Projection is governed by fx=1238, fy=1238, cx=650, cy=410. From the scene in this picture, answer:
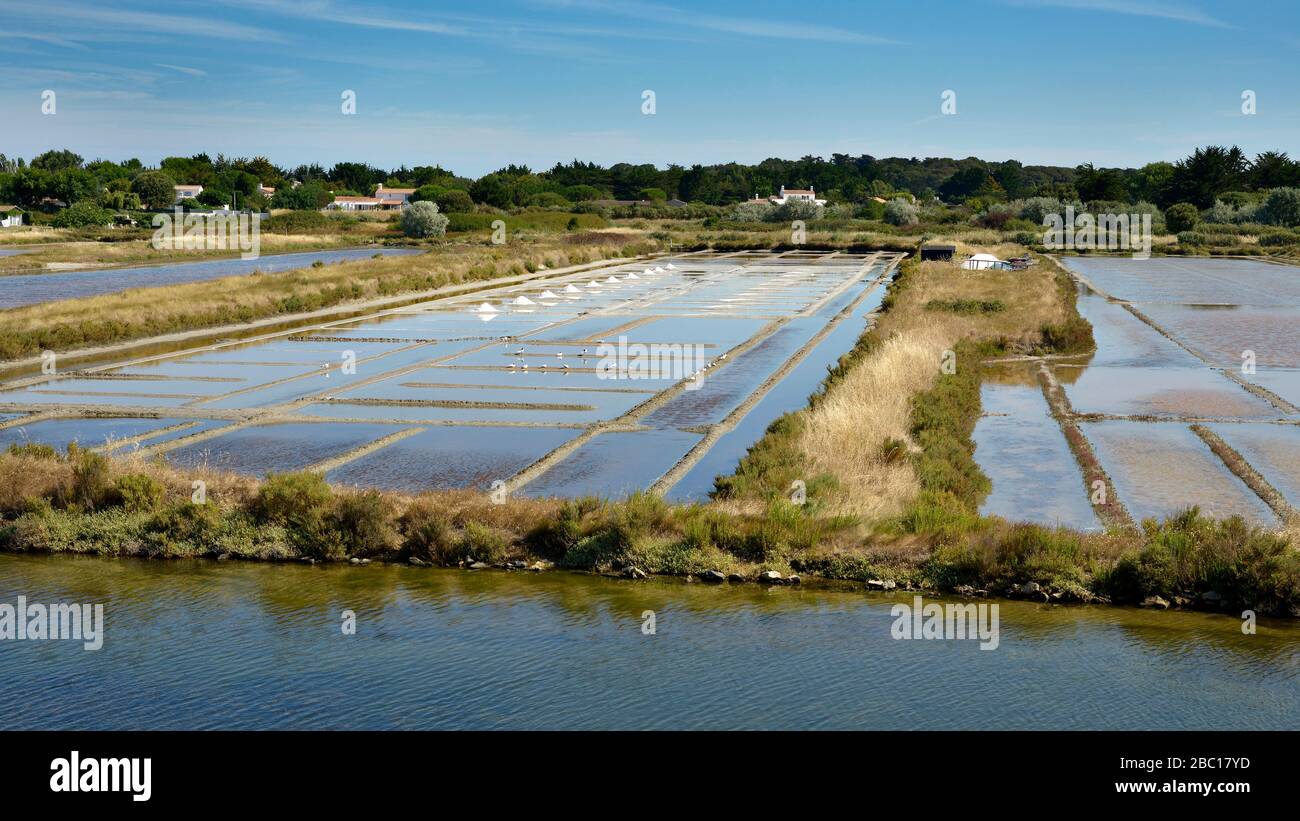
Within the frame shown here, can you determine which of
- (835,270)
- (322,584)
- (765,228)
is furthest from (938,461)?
(765,228)

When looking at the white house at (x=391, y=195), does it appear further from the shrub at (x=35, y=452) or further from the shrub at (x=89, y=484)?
the shrub at (x=89, y=484)

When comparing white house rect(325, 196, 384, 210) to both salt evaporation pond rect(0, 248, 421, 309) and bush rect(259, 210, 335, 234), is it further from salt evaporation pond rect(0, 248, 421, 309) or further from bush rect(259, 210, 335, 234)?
salt evaporation pond rect(0, 248, 421, 309)

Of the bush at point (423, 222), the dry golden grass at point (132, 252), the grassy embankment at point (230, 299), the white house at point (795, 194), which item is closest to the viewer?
the grassy embankment at point (230, 299)

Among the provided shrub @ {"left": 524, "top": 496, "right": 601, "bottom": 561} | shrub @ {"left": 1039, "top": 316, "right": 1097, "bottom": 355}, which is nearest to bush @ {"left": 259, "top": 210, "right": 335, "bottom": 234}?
shrub @ {"left": 1039, "top": 316, "right": 1097, "bottom": 355}

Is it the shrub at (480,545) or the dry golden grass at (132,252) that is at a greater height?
the dry golden grass at (132,252)

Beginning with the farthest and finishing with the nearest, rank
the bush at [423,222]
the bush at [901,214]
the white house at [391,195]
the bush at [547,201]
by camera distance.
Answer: the white house at [391,195] → the bush at [547,201] → the bush at [901,214] → the bush at [423,222]

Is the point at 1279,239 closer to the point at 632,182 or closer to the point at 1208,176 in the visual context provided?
the point at 1208,176

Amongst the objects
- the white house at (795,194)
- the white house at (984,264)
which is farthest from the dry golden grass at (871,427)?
the white house at (795,194)
